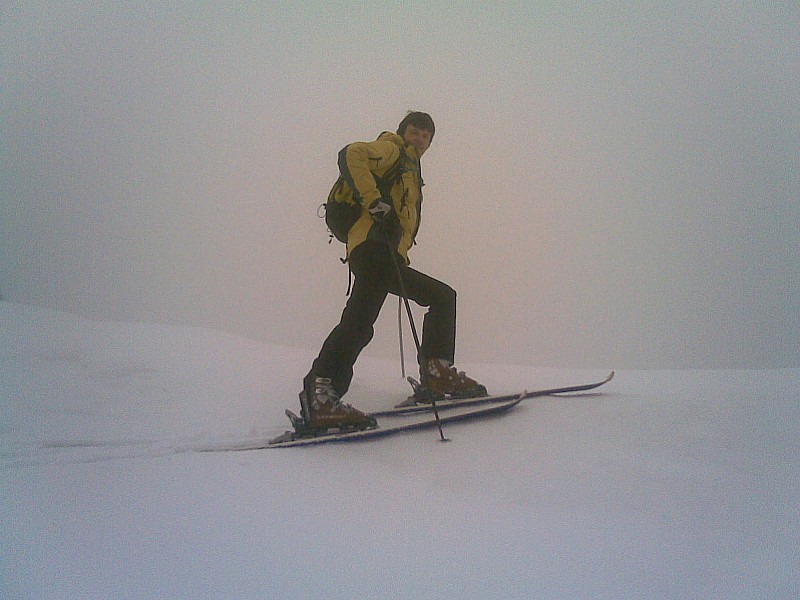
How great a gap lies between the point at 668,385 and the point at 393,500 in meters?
1.55

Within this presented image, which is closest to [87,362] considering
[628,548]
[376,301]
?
[376,301]

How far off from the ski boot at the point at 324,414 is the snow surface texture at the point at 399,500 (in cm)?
12

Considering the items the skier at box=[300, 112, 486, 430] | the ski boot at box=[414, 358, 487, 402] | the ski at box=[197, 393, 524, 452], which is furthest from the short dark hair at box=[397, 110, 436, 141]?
the ski at box=[197, 393, 524, 452]

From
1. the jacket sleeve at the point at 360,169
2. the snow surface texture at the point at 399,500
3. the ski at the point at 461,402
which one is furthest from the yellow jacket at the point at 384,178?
the snow surface texture at the point at 399,500

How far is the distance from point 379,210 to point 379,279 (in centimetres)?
20

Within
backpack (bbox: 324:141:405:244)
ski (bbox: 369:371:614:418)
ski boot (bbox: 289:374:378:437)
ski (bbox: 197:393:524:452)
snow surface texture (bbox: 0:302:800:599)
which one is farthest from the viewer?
ski (bbox: 369:371:614:418)

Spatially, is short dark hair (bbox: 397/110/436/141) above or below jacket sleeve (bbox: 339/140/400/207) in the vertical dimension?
above

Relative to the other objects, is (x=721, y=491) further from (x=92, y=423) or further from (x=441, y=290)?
(x=92, y=423)

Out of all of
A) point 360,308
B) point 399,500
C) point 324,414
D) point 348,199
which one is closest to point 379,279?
point 360,308

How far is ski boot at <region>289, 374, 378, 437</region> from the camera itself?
5.21 ft

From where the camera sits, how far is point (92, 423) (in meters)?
1.59

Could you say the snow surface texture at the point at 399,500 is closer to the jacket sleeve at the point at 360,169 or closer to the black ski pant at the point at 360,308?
the black ski pant at the point at 360,308

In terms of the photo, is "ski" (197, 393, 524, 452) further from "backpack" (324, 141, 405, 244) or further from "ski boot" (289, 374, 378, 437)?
"backpack" (324, 141, 405, 244)

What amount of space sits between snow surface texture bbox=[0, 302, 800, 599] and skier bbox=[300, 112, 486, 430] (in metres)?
0.19
